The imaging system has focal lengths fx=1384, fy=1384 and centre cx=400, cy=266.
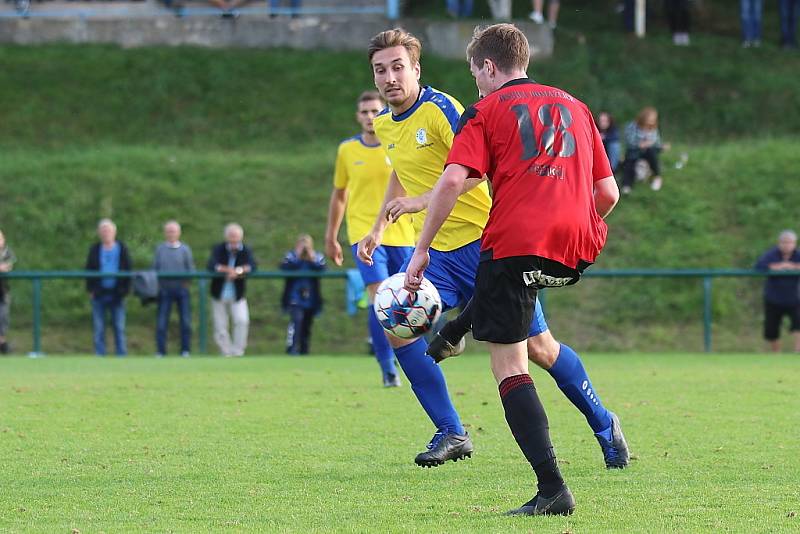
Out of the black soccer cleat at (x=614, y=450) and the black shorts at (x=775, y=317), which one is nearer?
the black soccer cleat at (x=614, y=450)

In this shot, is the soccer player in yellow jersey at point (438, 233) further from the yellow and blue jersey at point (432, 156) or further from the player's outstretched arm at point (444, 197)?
the player's outstretched arm at point (444, 197)

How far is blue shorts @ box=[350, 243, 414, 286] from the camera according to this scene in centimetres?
1041

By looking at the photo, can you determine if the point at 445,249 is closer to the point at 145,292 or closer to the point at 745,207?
the point at 145,292

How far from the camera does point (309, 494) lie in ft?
20.9

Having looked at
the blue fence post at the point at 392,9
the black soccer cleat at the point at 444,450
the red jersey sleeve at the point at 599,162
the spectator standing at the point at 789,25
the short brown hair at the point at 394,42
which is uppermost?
the blue fence post at the point at 392,9

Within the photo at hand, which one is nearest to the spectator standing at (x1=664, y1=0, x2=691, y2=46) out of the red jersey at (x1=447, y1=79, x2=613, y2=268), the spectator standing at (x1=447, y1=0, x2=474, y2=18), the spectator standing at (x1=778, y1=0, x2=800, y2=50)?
the spectator standing at (x1=778, y1=0, x2=800, y2=50)

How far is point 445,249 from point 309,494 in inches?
67.1

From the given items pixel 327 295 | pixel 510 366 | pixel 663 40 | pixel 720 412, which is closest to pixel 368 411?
pixel 720 412

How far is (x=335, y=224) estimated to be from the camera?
10992mm

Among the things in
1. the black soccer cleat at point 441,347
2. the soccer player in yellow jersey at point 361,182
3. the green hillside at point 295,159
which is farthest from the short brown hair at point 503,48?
the green hillside at point 295,159

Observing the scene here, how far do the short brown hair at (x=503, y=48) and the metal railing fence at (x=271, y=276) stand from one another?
1285 centimetres

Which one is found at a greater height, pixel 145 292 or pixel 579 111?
pixel 579 111

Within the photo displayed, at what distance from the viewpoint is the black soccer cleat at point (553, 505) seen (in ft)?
18.7

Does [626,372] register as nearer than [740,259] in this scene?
Yes
